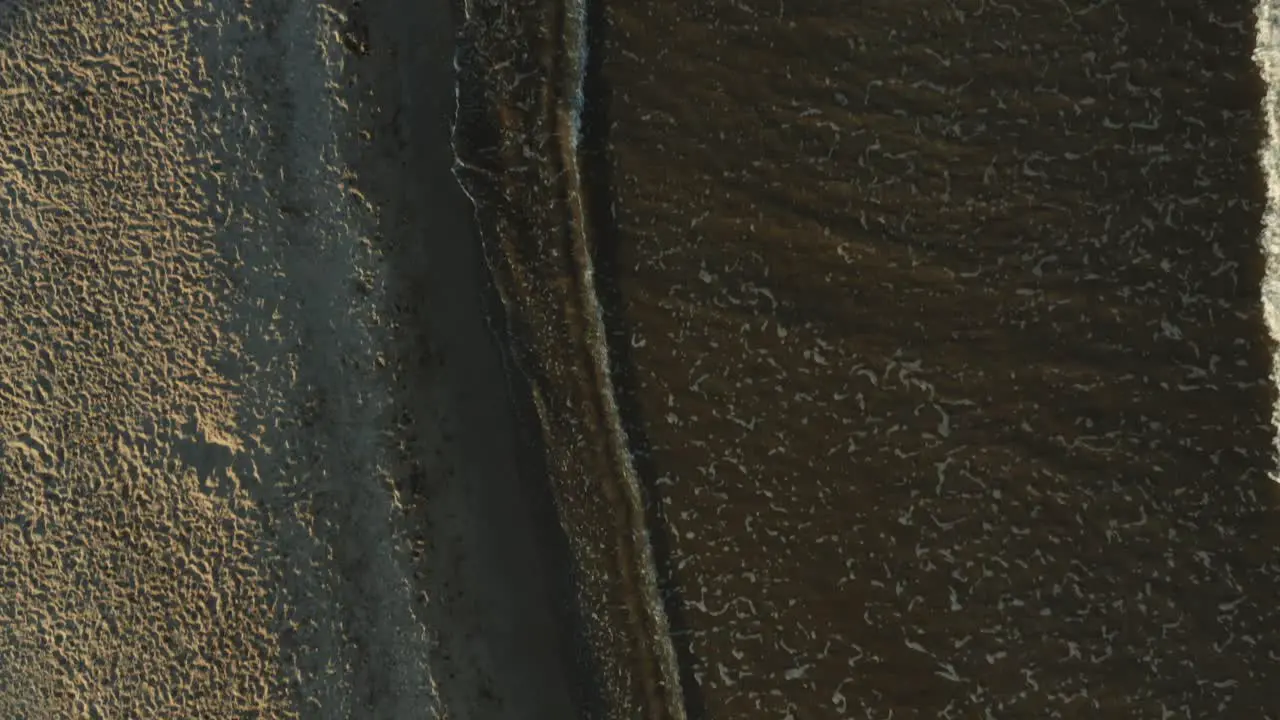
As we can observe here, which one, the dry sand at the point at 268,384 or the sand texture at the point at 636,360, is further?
the dry sand at the point at 268,384

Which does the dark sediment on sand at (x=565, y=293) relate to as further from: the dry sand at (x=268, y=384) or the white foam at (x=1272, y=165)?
the white foam at (x=1272, y=165)

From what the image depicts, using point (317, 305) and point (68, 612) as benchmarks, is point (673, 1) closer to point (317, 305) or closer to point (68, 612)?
point (317, 305)

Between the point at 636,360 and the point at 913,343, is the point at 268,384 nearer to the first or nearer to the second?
the point at 636,360

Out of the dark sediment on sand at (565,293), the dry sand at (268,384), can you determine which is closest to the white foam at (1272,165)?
the dark sediment on sand at (565,293)

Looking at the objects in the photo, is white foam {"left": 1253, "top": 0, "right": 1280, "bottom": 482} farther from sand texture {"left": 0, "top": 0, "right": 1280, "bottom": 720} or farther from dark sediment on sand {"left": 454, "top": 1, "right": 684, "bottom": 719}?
dark sediment on sand {"left": 454, "top": 1, "right": 684, "bottom": 719}

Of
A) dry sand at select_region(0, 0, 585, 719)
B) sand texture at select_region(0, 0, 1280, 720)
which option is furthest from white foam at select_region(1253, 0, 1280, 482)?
dry sand at select_region(0, 0, 585, 719)

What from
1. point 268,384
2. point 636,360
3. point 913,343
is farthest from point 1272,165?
point 268,384
